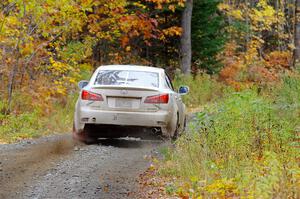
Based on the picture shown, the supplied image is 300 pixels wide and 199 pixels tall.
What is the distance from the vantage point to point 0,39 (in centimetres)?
1672

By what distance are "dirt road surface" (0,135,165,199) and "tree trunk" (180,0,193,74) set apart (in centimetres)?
1476

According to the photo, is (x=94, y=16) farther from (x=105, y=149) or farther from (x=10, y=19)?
(x=105, y=149)

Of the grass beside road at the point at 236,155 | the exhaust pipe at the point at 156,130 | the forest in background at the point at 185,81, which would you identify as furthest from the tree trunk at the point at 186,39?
the grass beside road at the point at 236,155

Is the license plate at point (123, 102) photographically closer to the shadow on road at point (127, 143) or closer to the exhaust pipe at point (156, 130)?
the exhaust pipe at point (156, 130)

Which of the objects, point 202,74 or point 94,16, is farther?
point 202,74

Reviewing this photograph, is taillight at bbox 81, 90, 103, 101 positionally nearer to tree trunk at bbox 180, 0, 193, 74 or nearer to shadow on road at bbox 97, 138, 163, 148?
shadow on road at bbox 97, 138, 163, 148

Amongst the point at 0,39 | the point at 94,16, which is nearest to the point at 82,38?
the point at 94,16

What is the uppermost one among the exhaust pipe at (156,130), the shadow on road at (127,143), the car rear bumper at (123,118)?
the car rear bumper at (123,118)

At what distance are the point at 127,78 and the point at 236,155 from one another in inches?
179

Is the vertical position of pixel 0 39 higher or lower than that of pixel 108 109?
higher

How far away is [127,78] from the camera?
41.1 ft

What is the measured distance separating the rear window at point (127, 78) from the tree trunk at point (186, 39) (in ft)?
48.9

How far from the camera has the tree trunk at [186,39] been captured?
27422mm

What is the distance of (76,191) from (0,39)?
32.0 feet
